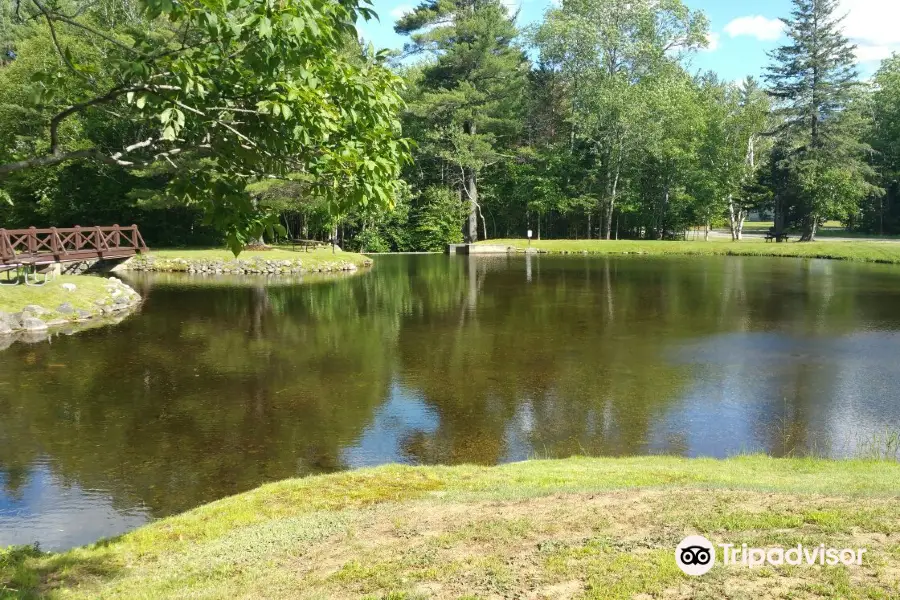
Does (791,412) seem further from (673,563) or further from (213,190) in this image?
(213,190)

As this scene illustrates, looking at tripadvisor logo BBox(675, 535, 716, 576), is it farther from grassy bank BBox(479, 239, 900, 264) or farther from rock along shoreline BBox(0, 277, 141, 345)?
grassy bank BBox(479, 239, 900, 264)

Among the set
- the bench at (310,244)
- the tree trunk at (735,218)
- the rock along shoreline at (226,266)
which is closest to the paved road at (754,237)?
the tree trunk at (735,218)

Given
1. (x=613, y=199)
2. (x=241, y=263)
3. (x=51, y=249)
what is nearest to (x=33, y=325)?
(x=51, y=249)

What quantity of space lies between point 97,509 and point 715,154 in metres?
50.9

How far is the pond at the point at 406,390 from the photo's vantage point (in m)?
9.84

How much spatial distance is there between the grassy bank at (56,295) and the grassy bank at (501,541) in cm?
1693

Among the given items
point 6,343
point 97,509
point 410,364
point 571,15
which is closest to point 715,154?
point 571,15

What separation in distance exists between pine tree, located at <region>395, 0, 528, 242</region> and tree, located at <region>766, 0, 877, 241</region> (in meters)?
19.3

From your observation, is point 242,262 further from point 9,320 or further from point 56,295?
point 9,320

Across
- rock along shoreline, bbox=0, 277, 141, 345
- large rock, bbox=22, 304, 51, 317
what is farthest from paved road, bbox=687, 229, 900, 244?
large rock, bbox=22, 304, 51, 317

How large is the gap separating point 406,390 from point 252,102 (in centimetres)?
905

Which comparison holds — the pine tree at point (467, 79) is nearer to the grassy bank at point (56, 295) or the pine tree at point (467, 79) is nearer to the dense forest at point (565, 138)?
the dense forest at point (565, 138)

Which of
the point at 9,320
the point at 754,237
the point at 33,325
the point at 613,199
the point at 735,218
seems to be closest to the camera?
the point at 9,320

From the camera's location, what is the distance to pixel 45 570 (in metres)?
5.71
